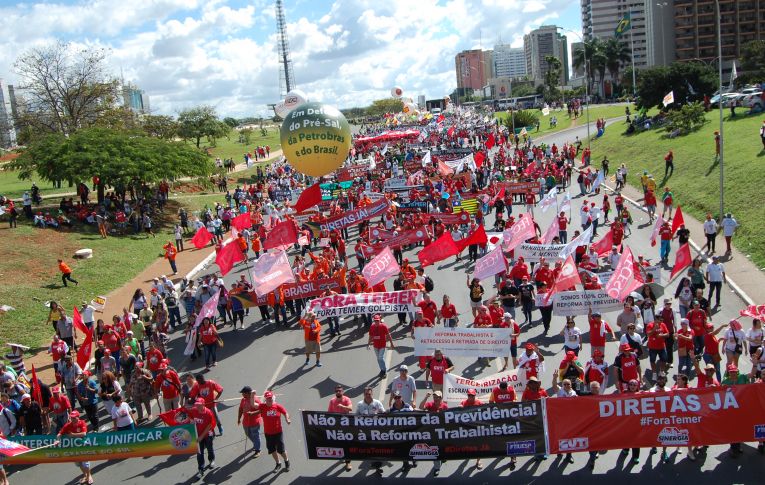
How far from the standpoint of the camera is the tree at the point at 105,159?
3403 cm

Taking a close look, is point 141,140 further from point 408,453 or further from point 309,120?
point 408,453

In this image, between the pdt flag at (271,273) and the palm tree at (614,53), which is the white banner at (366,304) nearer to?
the pdt flag at (271,273)

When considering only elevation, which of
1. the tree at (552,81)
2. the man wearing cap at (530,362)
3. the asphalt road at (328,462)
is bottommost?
the asphalt road at (328,462)

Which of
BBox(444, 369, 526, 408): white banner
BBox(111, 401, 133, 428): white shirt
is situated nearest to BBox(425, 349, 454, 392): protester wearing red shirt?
BBox(444, 369, 526, 408): white banner

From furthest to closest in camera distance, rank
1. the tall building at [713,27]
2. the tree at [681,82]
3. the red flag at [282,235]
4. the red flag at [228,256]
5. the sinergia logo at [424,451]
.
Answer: the tall building at [713,27] → the tree at [681,82] → the red flag at [282,235] → the red flag at [228,256] → the sinergia logo at [424,451]

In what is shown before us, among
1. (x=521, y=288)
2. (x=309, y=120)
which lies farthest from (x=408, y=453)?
(x=309, y=120)

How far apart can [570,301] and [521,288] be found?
2042 millimetres

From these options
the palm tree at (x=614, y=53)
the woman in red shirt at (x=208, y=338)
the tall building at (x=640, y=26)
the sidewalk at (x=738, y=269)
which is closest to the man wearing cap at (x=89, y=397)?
the woman in red shirt at (x=208, y=338)

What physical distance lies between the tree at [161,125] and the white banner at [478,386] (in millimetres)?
63189

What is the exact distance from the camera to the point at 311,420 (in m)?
10.2

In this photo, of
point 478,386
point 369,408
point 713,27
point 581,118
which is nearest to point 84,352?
point 369,408

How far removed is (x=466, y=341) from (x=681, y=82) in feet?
150

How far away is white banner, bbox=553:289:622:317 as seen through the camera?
1438cm

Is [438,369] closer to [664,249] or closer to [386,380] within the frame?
[386,380]
